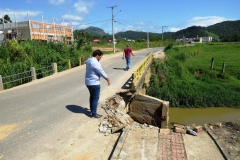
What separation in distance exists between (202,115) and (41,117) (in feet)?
38.6

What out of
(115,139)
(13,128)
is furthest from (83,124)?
(13,128)

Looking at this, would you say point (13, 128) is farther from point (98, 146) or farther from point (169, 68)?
point (169, 68)

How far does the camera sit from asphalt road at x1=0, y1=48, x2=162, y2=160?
4.40 meters

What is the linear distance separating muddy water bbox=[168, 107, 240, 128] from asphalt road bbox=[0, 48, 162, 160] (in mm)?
5941

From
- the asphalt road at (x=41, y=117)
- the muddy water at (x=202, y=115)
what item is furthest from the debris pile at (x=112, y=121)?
the muddy water at (x=202, y=115)

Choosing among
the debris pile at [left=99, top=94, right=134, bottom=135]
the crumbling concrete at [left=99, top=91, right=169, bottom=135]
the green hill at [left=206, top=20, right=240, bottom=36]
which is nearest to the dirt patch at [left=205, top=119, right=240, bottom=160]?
the crumbling concrete at [left=99, top=91, right=169, bottom=135]

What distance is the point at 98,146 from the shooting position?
181 inches

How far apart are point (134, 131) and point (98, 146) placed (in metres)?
1.18

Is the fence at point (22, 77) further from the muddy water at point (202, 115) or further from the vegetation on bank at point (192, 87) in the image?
the muddy water at point (202, 115)

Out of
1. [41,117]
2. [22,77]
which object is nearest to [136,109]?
[41,117]

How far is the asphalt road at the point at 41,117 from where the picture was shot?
4.40 m

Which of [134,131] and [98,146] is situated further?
[134,131]

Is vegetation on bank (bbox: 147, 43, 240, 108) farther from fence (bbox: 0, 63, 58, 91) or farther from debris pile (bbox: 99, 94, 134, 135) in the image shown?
debris pile (bbox: 99, 94, 134, 135)

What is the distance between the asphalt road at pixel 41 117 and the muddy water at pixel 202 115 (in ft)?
19.5
